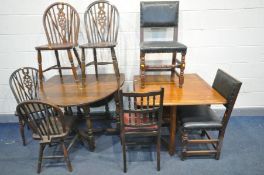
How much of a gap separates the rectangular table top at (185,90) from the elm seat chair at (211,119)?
8cm

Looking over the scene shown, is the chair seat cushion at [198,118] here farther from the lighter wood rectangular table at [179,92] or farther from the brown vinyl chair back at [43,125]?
the brown vinyl chair back at [43,125]

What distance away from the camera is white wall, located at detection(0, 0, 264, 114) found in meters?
2.50

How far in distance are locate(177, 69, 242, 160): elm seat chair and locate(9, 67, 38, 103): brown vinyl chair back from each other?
173 cm

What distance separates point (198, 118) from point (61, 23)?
5.81 feet

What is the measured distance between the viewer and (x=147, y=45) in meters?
2.23

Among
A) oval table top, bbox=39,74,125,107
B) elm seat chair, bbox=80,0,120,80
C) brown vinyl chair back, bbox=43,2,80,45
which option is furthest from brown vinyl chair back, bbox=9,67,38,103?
elm seat chair, bbox=80,0,120,80

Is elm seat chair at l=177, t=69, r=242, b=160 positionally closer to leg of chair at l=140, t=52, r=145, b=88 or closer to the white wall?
leg of chair at l=140, t=52, r=145, b=88

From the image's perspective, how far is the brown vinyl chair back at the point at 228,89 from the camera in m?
1.85

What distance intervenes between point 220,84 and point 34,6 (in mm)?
2227

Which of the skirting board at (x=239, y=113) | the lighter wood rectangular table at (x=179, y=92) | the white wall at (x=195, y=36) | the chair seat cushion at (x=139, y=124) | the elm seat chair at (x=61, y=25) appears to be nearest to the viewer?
the chair seat cushion at (x=139, y=124)

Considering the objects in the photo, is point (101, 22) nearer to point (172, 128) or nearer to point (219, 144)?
point (172, 128)

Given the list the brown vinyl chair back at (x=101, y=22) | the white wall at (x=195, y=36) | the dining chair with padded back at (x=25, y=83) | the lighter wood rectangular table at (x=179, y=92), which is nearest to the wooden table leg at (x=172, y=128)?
the lighter wood rectangular table at (x=179, y=92)

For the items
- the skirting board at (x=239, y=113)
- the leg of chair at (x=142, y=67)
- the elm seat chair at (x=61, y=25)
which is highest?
the elm seat chair at (x=61, y=25)

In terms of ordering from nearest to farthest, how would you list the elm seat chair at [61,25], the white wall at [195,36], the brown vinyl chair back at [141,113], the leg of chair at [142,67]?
the brown vinyl chair back at [141,113] → the leg of chair at [142,67] → the elm seat chair at [61,25] → the white wall at [195,36]
